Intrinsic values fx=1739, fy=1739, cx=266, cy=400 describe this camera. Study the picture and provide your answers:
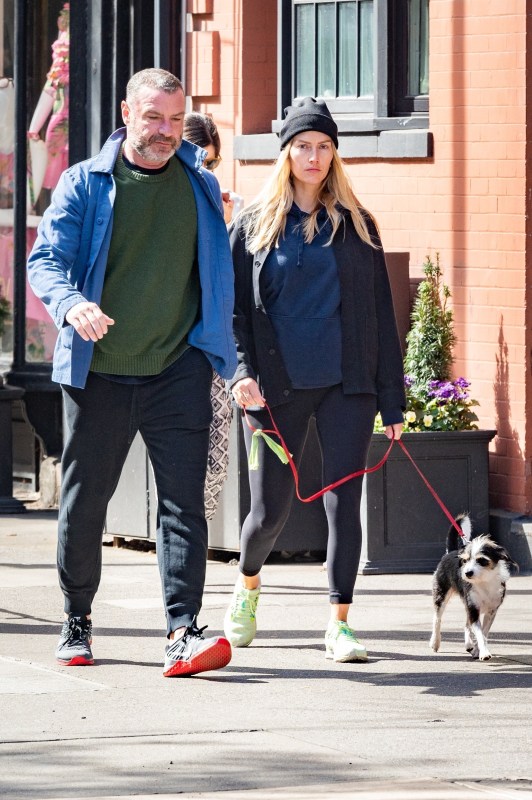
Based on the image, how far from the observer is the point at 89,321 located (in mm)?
5738

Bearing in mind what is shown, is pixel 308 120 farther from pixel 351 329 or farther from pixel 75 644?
pixel 75 644

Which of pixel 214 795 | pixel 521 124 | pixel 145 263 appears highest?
pixel 521 124

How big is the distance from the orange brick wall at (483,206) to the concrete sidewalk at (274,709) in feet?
4.55

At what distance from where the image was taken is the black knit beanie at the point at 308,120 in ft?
21.8

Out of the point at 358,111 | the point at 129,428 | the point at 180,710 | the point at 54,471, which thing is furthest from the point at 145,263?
the point at 54,471

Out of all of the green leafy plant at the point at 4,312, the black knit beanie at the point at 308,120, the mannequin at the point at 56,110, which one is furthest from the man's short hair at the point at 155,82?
the green leafy plant at the point at 4,312

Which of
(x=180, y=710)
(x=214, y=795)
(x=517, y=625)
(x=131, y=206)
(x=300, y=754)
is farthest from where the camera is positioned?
(x=517, y=625)

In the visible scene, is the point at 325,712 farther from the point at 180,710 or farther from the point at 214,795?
the point at 214,795

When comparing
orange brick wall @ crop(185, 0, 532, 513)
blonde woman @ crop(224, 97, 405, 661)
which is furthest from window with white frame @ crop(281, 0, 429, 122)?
blonde woman @ crop(224, 97, 405, 661)

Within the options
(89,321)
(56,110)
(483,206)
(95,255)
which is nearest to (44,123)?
(56,110)

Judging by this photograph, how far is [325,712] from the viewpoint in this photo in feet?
18.6

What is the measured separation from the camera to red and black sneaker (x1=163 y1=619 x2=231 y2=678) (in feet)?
20.2

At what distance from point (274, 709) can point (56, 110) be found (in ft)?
24.5

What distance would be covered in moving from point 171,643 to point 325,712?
0.80m
